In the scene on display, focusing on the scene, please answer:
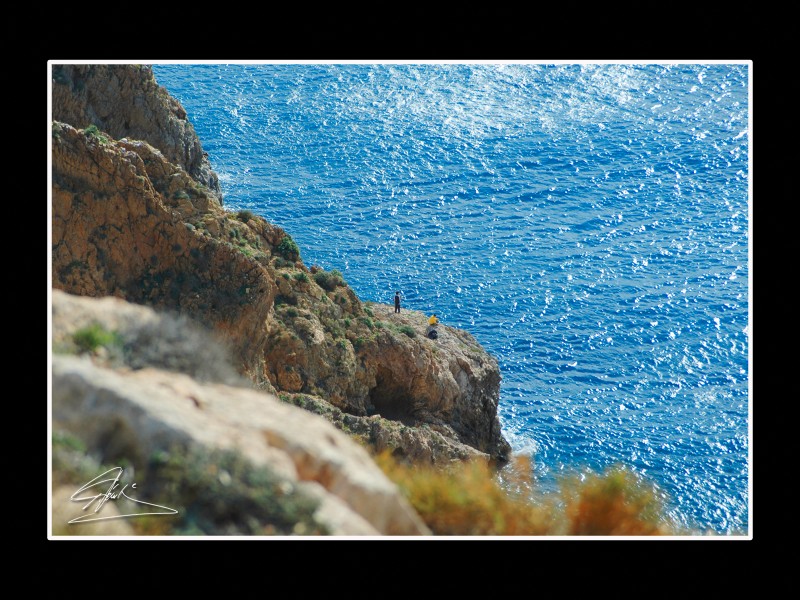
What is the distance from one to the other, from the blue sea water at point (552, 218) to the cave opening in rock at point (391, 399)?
8.05 m

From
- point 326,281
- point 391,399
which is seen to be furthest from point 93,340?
point 391,399

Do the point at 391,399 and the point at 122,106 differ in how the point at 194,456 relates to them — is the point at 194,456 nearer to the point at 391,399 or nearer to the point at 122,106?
the point at 391,399

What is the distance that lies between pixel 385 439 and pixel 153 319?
10844 mm

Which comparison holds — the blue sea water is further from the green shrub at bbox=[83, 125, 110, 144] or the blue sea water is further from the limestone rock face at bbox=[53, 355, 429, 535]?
the limestone rock face at bbox=[53, 355, 429, 535]

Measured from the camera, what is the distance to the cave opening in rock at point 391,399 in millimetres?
25078

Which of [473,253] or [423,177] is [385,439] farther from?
[423,177]

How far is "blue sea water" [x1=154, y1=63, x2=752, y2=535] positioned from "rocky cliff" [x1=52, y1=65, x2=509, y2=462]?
847 centimetres

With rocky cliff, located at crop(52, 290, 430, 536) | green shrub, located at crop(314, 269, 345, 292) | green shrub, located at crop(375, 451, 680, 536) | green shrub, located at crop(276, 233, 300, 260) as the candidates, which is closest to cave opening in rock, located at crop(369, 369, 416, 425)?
green shrub, located at crop(314, 269, 345, 292)

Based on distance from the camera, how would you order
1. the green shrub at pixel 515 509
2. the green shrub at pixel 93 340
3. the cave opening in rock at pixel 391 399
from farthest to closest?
the cave opening in rock at pixel 391 399
the green shrub at pixel 515 509
the green shrub at pixel 93 340

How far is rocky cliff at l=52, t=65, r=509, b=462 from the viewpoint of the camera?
17.7 metres

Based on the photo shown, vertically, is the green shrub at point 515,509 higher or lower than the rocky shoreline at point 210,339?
lower

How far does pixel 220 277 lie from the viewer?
1862 cm
